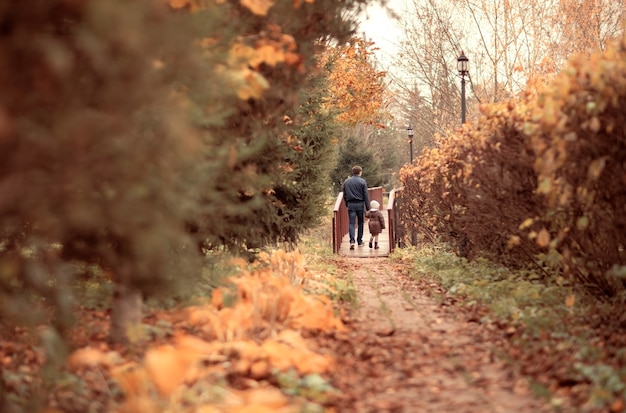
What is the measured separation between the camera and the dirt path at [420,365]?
4453 millimetres

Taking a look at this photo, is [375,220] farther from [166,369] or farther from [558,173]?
[166,369]

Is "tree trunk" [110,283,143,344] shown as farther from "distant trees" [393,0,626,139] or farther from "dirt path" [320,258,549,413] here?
"distant trees" [393,0,626,139]

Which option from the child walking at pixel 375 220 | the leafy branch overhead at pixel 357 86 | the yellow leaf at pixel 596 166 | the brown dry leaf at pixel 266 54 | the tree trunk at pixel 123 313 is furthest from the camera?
the leafy branch overhead at pixel 357 86

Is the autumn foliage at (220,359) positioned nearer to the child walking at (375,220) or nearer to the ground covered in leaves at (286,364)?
the ground covered in leaves at (286,364)

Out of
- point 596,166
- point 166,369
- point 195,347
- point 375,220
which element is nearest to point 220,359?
point 195,347

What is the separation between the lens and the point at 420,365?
5312 millimetres

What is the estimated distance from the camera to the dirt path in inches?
175

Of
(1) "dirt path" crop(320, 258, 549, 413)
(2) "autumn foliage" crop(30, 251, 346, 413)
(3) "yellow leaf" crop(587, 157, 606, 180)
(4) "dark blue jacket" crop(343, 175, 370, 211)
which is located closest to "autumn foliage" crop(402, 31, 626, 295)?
(3) "yellow leaf" crop(587, 157, 606, 180)

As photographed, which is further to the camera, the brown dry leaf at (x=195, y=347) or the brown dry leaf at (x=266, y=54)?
the brown dry leaf at (x=266, y=54)

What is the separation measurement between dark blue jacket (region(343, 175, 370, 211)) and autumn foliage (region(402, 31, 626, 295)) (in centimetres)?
590

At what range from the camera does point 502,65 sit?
22750mm

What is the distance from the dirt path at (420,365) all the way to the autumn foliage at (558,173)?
1002 mm

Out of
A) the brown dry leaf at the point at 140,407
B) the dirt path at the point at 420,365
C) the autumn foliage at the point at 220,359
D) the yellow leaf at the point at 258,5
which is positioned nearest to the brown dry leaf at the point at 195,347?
the autumn foliage at the point at 220,359

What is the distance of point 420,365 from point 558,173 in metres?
1.86
